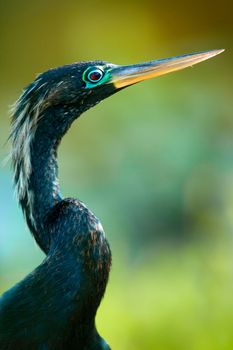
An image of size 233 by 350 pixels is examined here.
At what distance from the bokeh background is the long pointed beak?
4352 millimetres

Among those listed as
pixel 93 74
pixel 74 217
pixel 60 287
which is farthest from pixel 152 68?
pixel 60 287

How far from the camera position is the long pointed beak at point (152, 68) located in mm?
4160

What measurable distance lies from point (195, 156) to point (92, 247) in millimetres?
6656

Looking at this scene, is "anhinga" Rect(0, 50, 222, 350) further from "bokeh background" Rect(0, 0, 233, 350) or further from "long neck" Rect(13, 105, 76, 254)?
"bokeh background" Rect(0, 0, 233, 350)

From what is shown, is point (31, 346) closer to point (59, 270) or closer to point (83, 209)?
point (59, 270)

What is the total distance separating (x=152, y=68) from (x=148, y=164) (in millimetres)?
6060

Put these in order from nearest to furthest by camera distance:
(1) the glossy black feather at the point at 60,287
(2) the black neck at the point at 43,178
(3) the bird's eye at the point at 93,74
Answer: (1) the glossy black feather at the point at 60,287
(2) the black neck at the point at 43,178
(3) the bird's eye at the point at 93,74

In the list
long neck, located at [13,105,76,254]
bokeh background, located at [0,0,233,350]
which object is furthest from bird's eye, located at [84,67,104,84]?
bokeh background, located at [0,0,233,350]

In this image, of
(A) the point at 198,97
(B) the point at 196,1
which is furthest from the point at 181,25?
(A) the point at 198,97

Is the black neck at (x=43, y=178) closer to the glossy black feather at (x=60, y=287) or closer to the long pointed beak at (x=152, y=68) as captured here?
the glossy black feather at (x=60, y=287)

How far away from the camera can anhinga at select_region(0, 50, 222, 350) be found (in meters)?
3.68

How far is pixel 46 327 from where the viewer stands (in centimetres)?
369

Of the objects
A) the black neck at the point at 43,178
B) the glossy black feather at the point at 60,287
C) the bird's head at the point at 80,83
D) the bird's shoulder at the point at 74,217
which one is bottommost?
the glossy black feather at the point at 60,287

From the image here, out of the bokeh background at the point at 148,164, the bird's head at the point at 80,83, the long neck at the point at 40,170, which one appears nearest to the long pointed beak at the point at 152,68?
the bird's head at the point at 80,83
